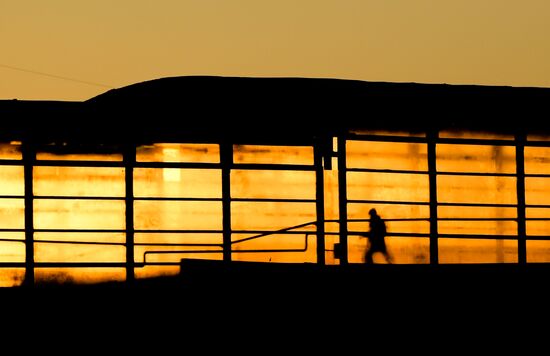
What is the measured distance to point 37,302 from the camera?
1424cm

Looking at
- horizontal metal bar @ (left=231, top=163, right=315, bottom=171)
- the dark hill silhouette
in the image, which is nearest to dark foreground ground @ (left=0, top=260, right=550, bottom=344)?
horizontal metal bar @ (left=231, top=163, right=315, bottom=171)

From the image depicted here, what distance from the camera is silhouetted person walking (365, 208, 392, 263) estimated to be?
598 inches

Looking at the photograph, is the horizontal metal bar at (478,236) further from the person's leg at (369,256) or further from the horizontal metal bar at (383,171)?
the person's leg at (369,256)

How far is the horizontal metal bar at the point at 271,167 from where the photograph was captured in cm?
1486

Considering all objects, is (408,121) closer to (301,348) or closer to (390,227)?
(390,227)

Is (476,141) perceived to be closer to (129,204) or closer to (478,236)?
(478,236)

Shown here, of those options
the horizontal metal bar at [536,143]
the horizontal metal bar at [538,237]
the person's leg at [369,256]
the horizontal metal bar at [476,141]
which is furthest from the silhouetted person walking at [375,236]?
the horizontal metal bar at [536,143]

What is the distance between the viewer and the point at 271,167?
15.0 meters

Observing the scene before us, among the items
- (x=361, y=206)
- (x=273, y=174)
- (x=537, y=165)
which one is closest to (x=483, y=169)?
(x=537, y=165)

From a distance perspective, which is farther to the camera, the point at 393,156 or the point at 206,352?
the point at 393,156

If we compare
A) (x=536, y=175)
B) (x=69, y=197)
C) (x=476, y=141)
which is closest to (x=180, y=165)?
(x=69, y=197)

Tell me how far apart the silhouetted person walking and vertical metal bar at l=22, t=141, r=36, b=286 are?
4444mm

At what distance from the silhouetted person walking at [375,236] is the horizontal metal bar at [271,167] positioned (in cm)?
109

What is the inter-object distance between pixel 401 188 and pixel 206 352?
5025 millimetres
